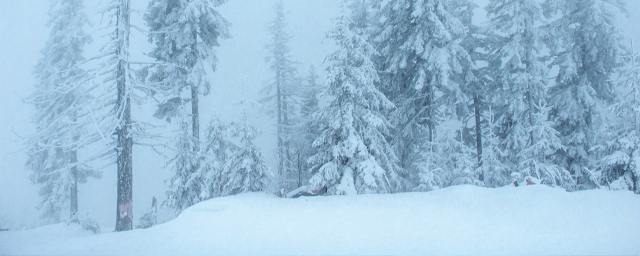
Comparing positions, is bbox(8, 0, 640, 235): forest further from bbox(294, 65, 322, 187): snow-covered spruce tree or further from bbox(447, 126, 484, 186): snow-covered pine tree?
bbox(294, 65, 322, 187): snow-covered spruce tree

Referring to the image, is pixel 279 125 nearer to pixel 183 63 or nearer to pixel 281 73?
→ pixel 281 73

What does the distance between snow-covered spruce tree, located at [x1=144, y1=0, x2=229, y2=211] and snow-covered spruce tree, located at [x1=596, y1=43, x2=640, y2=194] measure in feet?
51.7

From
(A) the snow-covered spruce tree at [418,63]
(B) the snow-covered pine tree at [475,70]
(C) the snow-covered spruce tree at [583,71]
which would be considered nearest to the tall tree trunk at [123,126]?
(A) the snow-covered spruce tree at [418,63]

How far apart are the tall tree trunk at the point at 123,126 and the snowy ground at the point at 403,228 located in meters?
3.65

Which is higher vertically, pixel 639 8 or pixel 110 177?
pixel 639 8

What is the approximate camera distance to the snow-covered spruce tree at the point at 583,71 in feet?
53.1

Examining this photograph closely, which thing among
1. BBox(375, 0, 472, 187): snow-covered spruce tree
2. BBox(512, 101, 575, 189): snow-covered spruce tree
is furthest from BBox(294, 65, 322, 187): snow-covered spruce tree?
BBox(512, 101, 575, 189): snow-covered spruce tree

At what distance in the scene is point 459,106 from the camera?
15.9 meters

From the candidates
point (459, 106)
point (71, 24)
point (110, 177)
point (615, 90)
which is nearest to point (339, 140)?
point (459, 106)

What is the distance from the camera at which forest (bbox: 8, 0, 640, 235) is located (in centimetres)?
1149

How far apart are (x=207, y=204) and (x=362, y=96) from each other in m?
6.85

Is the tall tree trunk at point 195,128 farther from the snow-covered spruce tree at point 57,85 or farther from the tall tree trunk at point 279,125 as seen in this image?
the snow-covered spruce tree at point 57,85

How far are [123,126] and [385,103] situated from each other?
9.79 m

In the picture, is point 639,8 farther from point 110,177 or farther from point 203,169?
point 110,177
